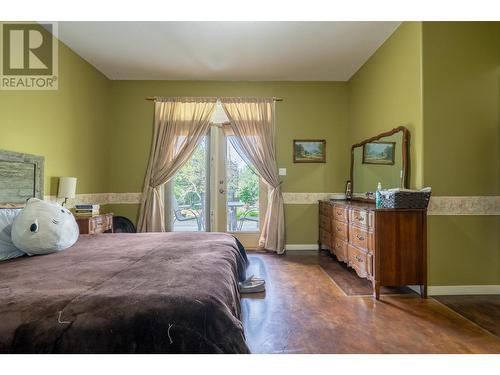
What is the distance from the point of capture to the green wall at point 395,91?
2.76 meters

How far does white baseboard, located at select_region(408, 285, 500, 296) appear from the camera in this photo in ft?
8.77

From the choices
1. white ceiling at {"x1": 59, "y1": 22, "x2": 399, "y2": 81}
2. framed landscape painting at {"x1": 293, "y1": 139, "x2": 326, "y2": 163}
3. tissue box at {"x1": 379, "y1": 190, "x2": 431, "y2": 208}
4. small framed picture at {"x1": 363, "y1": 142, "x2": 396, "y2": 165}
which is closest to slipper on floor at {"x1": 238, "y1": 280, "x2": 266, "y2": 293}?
tissue box at {"x1": 379, "y1": 190, "x2": 431, "y2": 208}

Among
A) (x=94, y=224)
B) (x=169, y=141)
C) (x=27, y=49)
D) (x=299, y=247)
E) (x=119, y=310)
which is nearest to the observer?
(x=119, y=310)

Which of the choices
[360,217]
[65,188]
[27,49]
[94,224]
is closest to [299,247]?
[360,217]

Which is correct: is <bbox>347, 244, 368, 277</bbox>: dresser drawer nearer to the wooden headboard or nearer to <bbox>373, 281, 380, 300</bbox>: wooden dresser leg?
<bbox>373, 281, 380, 300</bbox>: wooden dresser leg

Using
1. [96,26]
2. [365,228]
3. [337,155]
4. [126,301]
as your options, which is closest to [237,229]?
[337,155]

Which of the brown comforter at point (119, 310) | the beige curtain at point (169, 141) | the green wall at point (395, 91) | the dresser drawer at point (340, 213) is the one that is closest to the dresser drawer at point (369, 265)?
the dresser drawer at point (340, 213)

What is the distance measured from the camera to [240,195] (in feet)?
15.3

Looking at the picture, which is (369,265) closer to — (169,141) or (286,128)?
(286,128)

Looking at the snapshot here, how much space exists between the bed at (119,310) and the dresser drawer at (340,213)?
2.27 m

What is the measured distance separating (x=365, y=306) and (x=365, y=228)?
0.74m

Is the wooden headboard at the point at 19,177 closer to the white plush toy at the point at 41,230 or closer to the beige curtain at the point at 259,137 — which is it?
the white plush toy at the point at 41,230

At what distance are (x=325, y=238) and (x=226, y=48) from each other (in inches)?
116

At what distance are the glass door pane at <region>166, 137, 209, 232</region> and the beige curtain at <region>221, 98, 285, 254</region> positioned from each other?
0.62 m
